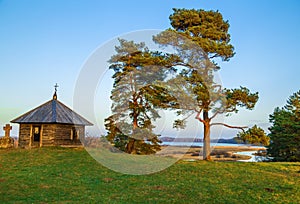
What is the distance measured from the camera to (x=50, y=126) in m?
20.5

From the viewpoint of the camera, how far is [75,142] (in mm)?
22172

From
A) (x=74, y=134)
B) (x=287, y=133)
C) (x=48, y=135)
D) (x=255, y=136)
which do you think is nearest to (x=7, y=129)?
(x=48, y=135)

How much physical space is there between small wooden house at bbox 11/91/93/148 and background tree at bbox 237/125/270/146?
1308 centimetres

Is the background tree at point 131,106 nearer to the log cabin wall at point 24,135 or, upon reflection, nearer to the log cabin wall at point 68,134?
the log cabin wall at point 68,134

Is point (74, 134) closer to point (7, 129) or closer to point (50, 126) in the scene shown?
point (50, 126)

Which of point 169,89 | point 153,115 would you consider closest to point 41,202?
point 169,89

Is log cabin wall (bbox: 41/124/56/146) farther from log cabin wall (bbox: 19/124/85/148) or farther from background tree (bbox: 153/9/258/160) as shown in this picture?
background tree (bbox: 153/9/258/160)

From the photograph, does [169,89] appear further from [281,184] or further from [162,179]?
[281,184]

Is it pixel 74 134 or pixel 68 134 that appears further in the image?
pixel 74 134

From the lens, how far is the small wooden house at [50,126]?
67.3 feet

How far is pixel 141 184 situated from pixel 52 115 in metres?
13.6

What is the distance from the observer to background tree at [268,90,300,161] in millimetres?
23391

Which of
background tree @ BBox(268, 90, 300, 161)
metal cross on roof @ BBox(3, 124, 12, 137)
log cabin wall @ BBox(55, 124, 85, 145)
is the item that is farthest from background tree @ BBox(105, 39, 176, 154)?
background tree @ BBox(268, 90, 300, 161)

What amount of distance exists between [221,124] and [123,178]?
779 cm
